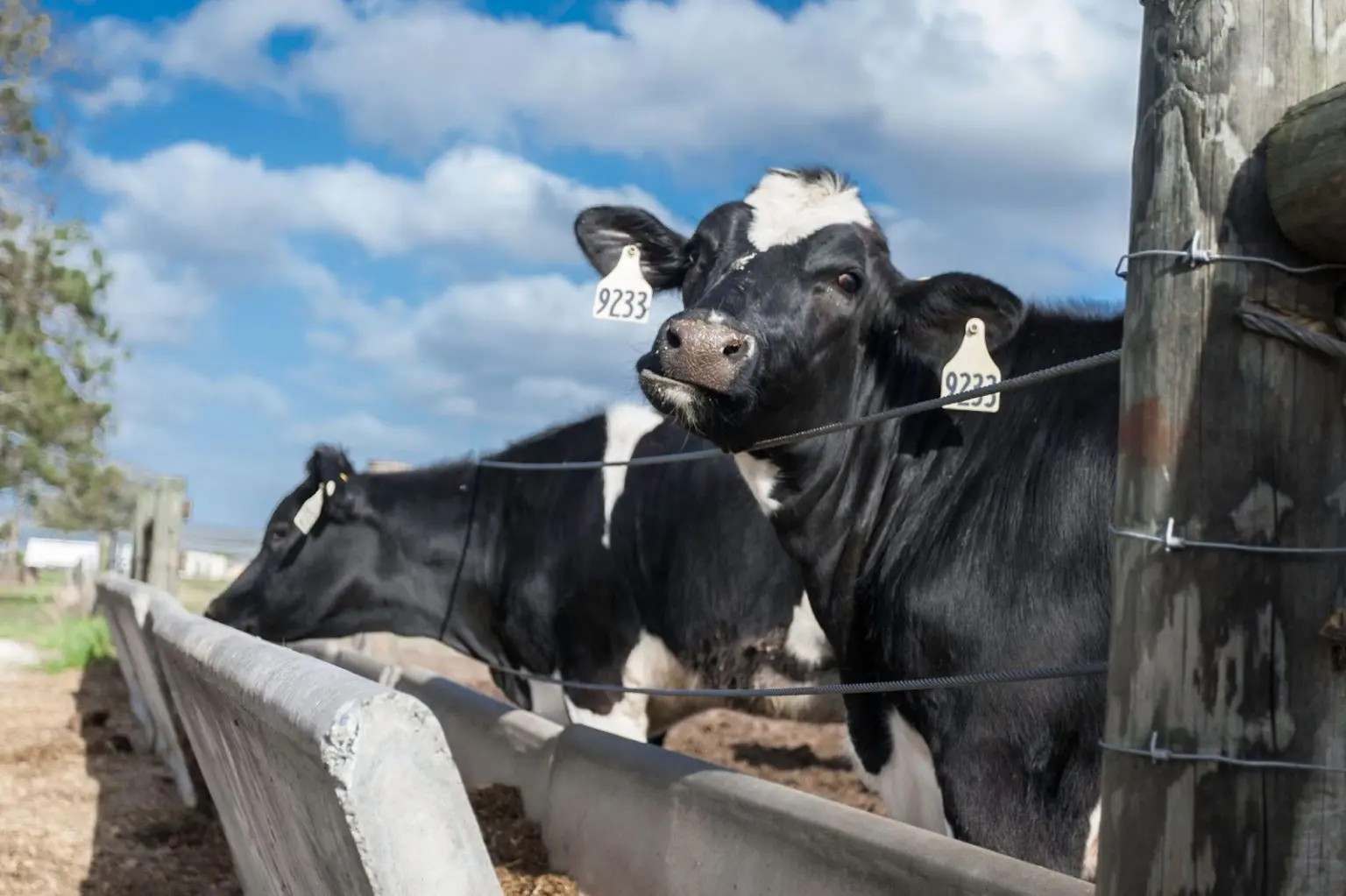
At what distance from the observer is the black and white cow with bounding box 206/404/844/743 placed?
5945 mm

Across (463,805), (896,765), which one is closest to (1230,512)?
(463,805)

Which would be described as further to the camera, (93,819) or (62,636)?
(62,636)

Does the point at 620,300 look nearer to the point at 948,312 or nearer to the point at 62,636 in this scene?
the point at 948,312

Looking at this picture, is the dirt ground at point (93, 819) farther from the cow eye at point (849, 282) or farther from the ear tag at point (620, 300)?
the cow eye at point (849, 282)

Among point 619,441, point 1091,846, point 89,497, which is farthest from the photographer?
point 89,497

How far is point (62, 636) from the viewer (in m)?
13.4

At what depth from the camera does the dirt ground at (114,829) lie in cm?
469

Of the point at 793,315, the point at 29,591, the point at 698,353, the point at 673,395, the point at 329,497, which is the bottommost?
the point at 29,591

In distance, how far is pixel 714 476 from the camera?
6.21m

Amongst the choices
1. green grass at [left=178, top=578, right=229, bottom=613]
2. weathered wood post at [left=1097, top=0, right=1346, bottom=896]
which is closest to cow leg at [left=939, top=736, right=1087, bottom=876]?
weathered wood post at [left=1097, top=0, right=1346, bottom=896]

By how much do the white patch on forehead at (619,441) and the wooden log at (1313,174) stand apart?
5056 mm

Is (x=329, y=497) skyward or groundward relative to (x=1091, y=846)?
skyward

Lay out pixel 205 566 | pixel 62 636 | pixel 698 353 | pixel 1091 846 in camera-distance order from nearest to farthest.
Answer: pixel 1091 846 → pixel 698 353 → pixel 62 636 → pixel 205 566

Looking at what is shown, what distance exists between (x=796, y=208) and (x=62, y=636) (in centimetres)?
1151
